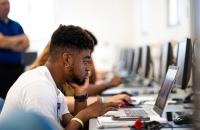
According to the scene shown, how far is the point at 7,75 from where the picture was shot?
9.45 feet

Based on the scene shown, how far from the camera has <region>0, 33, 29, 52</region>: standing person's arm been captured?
2.89 meters

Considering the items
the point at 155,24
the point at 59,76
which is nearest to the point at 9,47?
the point at 59,76

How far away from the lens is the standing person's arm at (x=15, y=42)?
2.89 metres

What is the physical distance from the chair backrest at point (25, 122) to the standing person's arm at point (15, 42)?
196 cm

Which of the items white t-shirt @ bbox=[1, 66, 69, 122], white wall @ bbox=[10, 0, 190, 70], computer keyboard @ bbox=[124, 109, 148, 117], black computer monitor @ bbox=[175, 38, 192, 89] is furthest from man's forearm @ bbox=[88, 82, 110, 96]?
white wall @ bbox=[10, 0, 190, 70]

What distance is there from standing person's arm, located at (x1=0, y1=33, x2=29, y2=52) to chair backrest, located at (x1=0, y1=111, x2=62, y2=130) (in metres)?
1.96

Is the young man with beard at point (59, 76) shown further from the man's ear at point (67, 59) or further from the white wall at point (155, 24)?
the white wall at point (155, 24)

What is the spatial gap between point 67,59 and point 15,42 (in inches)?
49.3

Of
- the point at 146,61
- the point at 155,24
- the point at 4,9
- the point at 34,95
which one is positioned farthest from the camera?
the point at 155,24

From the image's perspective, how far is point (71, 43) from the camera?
5.88 feet

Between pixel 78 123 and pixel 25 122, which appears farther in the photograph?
pixel 78 123

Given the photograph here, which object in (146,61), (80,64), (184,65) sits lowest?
(146,61)

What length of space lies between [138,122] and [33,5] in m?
1.41

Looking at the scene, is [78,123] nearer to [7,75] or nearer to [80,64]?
[80,64]
